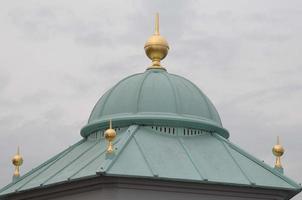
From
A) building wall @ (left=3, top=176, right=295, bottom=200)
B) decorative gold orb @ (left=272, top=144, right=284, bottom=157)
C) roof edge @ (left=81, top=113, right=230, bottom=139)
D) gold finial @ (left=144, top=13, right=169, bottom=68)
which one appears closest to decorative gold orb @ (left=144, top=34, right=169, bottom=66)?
gold finial @ (left=144, top=13, right=169, bottom=68)

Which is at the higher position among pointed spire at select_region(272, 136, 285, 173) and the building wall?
pointed spire at select_region(272, 136, 285, 173)

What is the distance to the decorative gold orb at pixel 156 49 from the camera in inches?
1578

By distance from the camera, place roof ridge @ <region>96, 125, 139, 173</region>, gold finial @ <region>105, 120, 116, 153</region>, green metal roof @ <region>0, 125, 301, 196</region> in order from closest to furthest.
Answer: roof ridge @ <region>96, 125, 139, 173</region> < gold finial @ <region>105, 120, 116, 153</region> < green metal roof @ <region>0, 125, 301, 196</region>

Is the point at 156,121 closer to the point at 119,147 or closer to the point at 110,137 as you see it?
the point at 119,147

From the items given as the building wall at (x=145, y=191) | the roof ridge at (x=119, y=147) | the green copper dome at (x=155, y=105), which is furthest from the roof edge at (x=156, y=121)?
the building wall at (x=145, y=191)

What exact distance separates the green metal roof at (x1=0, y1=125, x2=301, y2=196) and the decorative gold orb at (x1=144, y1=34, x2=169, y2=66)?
4.63 metres

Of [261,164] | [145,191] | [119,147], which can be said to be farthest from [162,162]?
[261,164]

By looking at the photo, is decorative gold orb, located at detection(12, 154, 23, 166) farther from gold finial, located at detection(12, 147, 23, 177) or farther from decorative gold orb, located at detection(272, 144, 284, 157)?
decorative gold orb, located at detection(272, 144, 284, 157)

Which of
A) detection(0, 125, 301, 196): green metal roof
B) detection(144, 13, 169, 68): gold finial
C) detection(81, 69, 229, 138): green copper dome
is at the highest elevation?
detection(144, 13, 169, 68): gold finial

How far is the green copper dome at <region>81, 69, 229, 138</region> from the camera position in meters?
36.4

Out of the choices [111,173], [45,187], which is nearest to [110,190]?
[111,173]

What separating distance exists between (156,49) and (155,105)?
164 inches

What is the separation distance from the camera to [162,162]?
3406 cm

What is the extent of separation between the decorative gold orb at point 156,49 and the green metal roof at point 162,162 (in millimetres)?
4633
